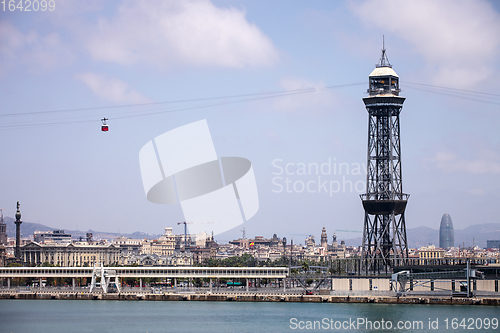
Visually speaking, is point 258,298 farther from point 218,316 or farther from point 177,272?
point 177,272

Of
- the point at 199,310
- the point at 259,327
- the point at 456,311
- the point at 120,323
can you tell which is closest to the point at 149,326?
the point at 120,323

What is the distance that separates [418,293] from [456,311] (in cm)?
1327

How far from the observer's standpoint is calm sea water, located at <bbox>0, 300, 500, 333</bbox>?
6038cm

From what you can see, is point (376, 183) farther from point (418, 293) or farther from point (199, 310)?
point (199, 310)

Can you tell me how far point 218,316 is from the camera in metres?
68.9

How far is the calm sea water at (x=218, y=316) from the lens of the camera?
60.4 m

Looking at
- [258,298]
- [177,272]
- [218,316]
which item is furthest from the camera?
[177,272]

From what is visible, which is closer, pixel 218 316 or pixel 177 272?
pixel 218 316

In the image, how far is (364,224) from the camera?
319 ft

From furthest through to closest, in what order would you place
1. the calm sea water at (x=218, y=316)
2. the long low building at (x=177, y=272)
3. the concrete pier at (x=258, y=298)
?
the long low building at (x=177, y=272)
the concrete pier at (x=258, y=298)
the calm sea water at (x=218, y=316)

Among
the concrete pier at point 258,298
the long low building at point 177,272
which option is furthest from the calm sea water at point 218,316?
the long low building at point 177,272

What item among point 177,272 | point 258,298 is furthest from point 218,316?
point 177,272

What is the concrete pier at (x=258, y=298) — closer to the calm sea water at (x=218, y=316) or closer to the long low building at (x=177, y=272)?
the calm sea water at (x=218, y=316)

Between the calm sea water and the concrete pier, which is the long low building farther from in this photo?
the calm sea water
